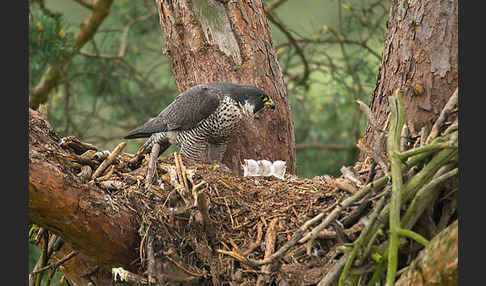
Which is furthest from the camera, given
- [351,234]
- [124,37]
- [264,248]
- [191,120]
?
[124,37]

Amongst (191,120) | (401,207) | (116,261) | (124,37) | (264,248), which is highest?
(124,37)

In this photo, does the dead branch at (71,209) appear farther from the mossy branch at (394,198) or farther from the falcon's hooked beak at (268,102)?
the falcon's hooked beak at (268,102)

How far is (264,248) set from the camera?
95.3 inches

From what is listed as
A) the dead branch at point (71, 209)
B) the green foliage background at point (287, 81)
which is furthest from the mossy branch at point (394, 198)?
the green foliage background at point (287, 81)

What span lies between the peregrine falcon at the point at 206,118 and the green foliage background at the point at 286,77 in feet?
4.94

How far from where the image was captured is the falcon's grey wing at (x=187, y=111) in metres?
3.67

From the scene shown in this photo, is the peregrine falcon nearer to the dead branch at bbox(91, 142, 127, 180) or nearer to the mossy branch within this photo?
the dead branch at bbox(91, 142, 127, 180)

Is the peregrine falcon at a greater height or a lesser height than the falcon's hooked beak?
lesser

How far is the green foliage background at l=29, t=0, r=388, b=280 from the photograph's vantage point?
5.40m

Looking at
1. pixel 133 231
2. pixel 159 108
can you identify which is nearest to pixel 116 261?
pixel 133 231

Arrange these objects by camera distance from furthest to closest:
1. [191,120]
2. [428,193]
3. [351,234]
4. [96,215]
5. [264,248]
Result: [191,120], [264,248], [96,215], [351,234], [428,193]

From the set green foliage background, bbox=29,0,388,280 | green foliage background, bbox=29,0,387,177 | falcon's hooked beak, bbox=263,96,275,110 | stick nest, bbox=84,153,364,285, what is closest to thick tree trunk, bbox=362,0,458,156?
stick nest, bbox=84,153,364,285

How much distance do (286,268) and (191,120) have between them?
1859 mm

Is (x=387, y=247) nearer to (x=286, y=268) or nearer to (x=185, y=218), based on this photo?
(x=286, y=268)
